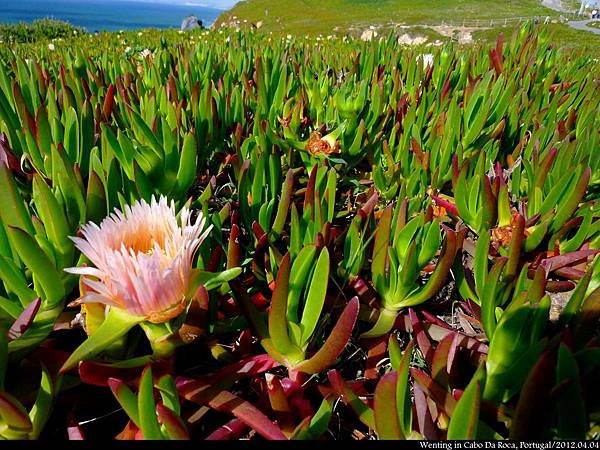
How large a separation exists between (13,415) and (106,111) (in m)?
0.92

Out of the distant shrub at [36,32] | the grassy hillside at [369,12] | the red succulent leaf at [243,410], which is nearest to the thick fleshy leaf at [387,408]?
the red succulent leaf at [243,410]

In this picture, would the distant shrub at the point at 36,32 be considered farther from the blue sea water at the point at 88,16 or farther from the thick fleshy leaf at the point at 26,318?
the blue sea water at the point at 88,16

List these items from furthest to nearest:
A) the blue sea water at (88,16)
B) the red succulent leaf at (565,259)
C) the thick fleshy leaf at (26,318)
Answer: the blue sea water at (88,16) → the red succulent leaf at (565,259) → the thick fleshy leaf at (26,318)

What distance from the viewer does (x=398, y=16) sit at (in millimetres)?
35688

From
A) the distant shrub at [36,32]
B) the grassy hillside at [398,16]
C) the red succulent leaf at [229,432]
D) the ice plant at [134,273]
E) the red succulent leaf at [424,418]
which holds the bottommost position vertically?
the red succulent leaf at [229,432]

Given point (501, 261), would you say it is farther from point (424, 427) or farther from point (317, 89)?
point (317, 89)

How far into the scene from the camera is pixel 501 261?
64 centimetres

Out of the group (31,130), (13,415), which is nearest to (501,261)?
(13,415)

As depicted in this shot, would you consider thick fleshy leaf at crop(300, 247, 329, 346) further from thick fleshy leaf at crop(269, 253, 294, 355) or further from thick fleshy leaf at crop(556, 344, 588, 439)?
thick fleshy leaf at crop(556, 344, 588, 439)

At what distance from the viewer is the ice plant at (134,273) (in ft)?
1.52

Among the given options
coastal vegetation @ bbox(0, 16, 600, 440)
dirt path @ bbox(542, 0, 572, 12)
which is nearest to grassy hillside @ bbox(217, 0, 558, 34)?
dirt path @ bbox(542, 0, 572, 12)

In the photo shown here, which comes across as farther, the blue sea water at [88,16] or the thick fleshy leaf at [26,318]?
the blue sea water at [88,16]

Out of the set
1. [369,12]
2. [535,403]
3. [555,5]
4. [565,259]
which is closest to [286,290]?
[535,403]

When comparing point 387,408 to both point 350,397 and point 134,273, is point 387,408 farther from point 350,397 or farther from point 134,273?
point 134,273
